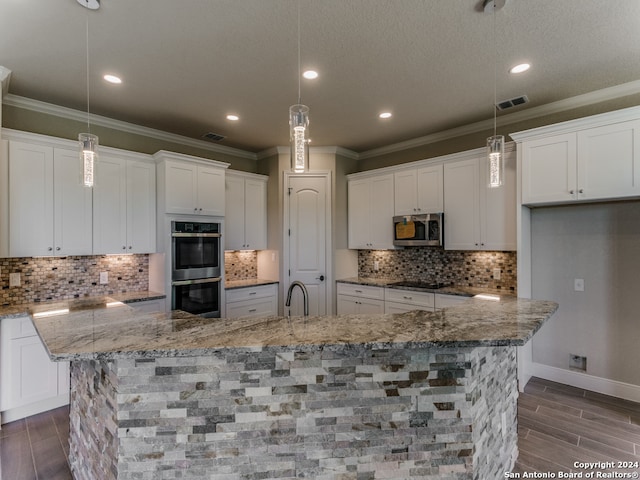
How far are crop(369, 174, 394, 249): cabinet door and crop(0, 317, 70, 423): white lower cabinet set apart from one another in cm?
373

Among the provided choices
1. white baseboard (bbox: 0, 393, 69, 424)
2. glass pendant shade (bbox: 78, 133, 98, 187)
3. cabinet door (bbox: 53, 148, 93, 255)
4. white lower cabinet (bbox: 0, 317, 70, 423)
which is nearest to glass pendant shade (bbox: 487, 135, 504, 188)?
glass pendant shade (bbox: 78, 133, 98, 187)

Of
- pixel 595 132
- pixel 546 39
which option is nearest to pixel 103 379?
pixel 546 39

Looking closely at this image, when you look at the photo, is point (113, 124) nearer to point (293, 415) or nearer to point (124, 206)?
point (124, 206)

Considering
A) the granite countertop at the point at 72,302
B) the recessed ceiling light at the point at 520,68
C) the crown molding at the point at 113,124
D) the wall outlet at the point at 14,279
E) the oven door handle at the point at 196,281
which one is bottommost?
the granite countertop at the point at 72,302

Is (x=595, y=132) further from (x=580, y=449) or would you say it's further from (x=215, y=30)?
(x=215, y=30)

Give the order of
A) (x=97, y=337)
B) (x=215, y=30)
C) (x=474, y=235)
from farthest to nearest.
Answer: (x=474, y=235), (x=215, y=30), (x=97, y=337)

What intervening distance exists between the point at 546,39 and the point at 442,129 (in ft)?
6.10

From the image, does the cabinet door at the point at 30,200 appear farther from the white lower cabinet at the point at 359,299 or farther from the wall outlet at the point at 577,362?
the wall outlet at the point at 577,362

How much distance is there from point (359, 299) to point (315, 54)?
3060mm

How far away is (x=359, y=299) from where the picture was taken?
4551 mm

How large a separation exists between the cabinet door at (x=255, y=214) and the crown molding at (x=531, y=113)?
192 cm

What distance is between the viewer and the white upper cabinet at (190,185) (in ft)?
12.1

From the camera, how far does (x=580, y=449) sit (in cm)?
236

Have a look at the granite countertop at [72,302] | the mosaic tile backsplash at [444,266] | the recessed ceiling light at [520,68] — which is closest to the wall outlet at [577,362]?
the mosaic tile backsplash at [444,266]
